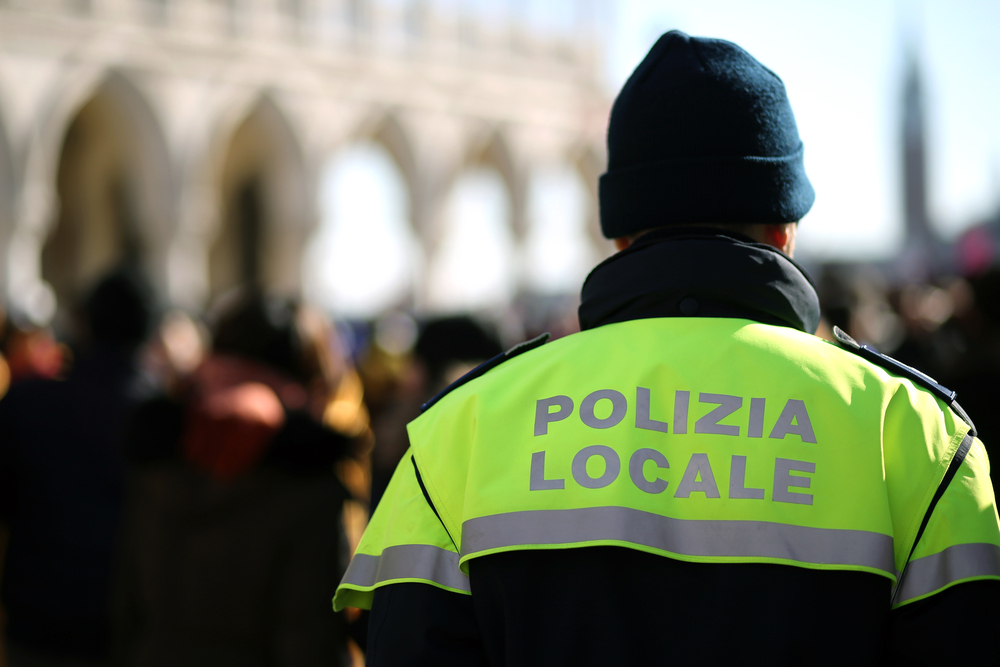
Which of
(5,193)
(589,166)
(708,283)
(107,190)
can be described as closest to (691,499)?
(708,283)

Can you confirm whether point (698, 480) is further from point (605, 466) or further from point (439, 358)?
point (439, 358)

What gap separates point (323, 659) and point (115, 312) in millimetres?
1676

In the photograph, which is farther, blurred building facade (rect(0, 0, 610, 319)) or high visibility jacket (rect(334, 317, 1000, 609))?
blurred building facade (rect(0, 0, 610, 319))

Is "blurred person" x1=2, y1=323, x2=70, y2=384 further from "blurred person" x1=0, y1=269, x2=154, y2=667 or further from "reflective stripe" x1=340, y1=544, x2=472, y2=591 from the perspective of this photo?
"reflective stripe" x1=340, y1=544, x2=472, y2=591

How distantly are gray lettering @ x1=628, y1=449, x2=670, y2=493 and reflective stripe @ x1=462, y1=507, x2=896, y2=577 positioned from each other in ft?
0.11

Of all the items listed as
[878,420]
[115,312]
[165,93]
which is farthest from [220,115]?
[878,420]

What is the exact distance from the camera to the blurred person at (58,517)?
306 centimetres

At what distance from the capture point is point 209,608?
2443mm

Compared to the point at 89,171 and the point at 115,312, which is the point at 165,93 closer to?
the point at 89,171

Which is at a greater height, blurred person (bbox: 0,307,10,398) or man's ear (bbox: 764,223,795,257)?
man's ear (bbox: 764,223,795,257)

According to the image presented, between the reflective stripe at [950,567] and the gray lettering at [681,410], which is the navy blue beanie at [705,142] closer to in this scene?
the gray lettering at [681,410]

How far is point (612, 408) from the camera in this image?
1218 millimetres

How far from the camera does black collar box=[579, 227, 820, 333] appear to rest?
1.26 metres

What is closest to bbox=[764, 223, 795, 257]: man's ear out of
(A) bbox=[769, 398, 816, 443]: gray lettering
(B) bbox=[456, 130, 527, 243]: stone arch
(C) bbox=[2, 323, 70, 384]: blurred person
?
(A) bbox=[769, 398, 816, 443]: gray lettering
